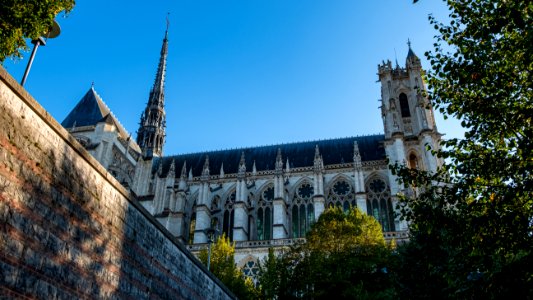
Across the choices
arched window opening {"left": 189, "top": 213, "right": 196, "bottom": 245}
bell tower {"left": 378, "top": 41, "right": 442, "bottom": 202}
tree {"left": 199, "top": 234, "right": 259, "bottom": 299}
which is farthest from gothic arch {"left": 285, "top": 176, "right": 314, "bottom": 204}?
tree {"left": 199, "top": 234, "right": 259, "bottom": 299}

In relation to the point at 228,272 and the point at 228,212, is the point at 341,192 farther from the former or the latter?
the point at 228,272

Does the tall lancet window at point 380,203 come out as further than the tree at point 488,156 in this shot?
Yes

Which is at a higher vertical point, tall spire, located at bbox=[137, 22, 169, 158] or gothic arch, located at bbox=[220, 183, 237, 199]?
tall spire, located at bbox=[137, 22, 169, 158]

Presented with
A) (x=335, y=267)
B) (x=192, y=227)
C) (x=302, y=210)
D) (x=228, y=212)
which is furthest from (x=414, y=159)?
(x=192, y=227)

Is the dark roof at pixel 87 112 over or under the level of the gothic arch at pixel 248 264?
over

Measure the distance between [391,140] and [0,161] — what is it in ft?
109

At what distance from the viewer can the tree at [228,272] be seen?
2139cm

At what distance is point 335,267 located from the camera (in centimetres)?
2052

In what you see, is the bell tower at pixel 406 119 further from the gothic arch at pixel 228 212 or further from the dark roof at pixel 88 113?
the dark roof at pixel 88 113

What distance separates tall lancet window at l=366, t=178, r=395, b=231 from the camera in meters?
33.7

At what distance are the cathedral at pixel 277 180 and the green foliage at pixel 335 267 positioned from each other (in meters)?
8.87

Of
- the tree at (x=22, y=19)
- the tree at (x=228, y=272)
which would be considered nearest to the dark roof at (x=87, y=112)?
the tree at (x=228, y=272)

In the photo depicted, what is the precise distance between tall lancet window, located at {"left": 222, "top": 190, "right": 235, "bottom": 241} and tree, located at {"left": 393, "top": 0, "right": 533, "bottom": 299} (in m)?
27.1

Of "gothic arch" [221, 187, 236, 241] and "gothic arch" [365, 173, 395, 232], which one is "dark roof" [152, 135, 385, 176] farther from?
"gothic arch" [221, 187, 236, 241]
